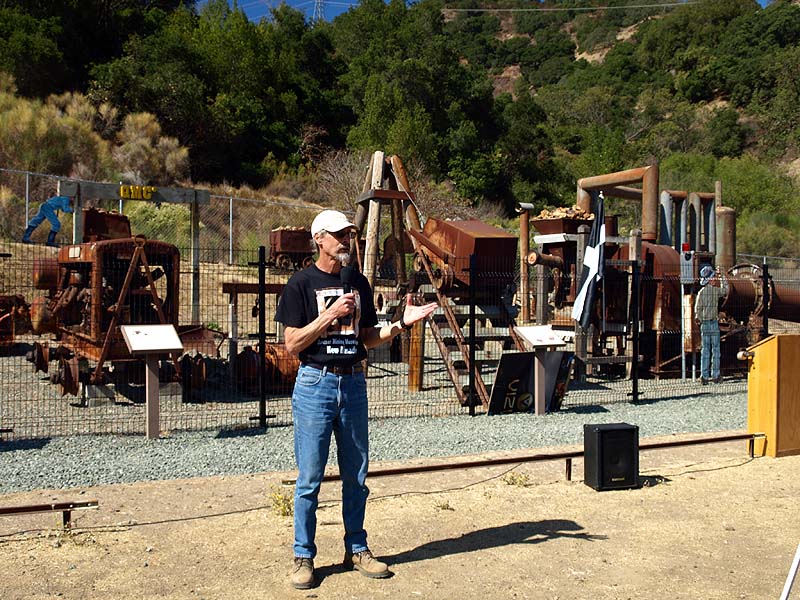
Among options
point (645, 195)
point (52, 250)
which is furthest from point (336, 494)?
point (52, 250)

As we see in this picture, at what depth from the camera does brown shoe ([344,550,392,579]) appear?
4.77m

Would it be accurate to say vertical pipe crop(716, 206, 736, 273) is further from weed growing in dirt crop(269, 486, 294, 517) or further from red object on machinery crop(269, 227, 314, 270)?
weed growing in dirt crop(269, 486, 294, 517)

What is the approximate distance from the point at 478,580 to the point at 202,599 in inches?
A: 61.9

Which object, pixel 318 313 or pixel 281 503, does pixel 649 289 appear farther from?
pixel 318 313

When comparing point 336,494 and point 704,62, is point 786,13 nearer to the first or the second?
point 704,62

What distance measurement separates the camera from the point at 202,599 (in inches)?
177

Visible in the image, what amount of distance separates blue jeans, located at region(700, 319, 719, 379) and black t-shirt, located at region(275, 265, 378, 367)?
1049 centimetres

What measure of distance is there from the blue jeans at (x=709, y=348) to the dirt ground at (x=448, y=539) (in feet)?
20.6

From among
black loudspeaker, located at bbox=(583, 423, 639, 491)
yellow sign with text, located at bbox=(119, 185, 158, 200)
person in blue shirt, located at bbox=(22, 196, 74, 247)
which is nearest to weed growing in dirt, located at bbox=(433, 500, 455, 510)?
black loudspeaker, located at bbox=(583, 423, 639, 491)

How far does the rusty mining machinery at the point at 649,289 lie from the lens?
13.4m

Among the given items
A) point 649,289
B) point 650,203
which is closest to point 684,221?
point 650,203

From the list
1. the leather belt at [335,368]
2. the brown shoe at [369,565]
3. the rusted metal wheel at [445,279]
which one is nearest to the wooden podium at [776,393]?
A: the rusted metal wheel at [445,279]

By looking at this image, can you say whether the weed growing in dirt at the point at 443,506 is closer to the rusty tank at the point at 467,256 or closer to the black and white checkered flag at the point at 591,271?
the rusty tank at the point at 467,256

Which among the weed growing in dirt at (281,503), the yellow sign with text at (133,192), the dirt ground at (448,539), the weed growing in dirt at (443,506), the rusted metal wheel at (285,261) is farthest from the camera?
the rusted metal wheel at (285,261)
